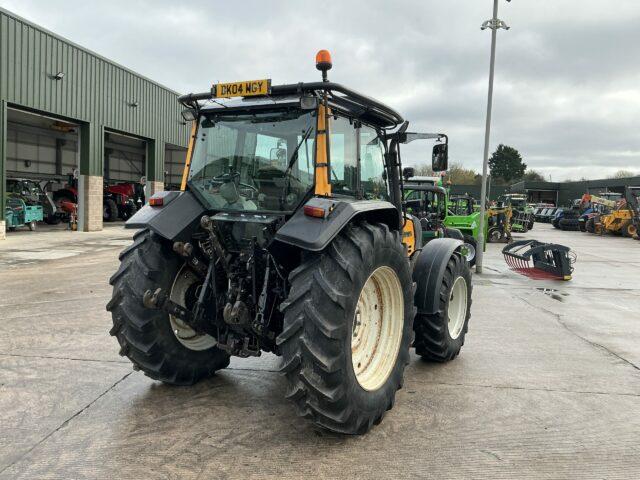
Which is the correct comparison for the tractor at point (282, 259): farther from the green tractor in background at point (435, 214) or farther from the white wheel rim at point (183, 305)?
the green tractor in background at point (435, 214)

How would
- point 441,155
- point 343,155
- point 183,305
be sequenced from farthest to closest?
1. point 441,155
2. point 183,305
3. point 343,155

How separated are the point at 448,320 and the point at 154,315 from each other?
108 inches

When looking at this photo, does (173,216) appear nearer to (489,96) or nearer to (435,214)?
(489,96)

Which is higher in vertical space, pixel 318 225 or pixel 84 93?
pixel 84 93

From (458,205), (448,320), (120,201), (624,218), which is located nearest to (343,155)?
(448,320)

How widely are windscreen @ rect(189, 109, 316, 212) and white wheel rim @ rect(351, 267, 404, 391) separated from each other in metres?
0.85

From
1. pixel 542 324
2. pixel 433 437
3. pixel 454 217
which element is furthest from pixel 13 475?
pixel 454 217

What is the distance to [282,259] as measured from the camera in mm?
3549

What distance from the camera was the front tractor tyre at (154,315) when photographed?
3.73 m

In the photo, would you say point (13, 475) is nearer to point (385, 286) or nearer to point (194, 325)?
point (194, 325)

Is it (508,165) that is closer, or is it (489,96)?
(489,96)

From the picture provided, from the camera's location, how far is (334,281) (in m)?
3.15

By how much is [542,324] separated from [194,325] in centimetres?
505

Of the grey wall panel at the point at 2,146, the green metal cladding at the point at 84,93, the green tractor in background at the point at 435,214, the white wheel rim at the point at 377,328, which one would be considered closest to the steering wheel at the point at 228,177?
the white wheel rim at the point at 377,328
